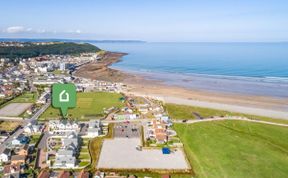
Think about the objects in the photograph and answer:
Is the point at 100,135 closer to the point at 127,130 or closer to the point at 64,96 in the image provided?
the point at 127,130

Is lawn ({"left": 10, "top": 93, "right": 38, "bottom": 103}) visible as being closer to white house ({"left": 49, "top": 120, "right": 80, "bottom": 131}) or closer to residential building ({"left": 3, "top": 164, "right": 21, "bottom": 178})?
white house ({"left": 49, "top": 120, "right": 80, "bottom": 131})

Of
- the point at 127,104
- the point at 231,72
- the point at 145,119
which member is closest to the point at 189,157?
the point at 145,119

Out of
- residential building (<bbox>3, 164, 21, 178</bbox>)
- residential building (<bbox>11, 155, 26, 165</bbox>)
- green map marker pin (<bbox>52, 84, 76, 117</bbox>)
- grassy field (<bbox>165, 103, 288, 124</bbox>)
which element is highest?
green map marker pin (<bbox>52, 84, 76, 117</bbox>)

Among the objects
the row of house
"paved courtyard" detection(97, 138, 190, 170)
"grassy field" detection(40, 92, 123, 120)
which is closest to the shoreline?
"grassy field" detection(40, 92, 123, 120)

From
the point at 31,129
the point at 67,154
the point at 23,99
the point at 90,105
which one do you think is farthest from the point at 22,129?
the point at 23,99

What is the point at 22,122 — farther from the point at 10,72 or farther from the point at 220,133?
the point at 10,72

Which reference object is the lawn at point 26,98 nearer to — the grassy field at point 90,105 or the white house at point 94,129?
the grassy field at point 90,105

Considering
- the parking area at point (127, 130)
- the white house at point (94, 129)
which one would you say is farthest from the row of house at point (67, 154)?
the parking area at point (127, 130)
